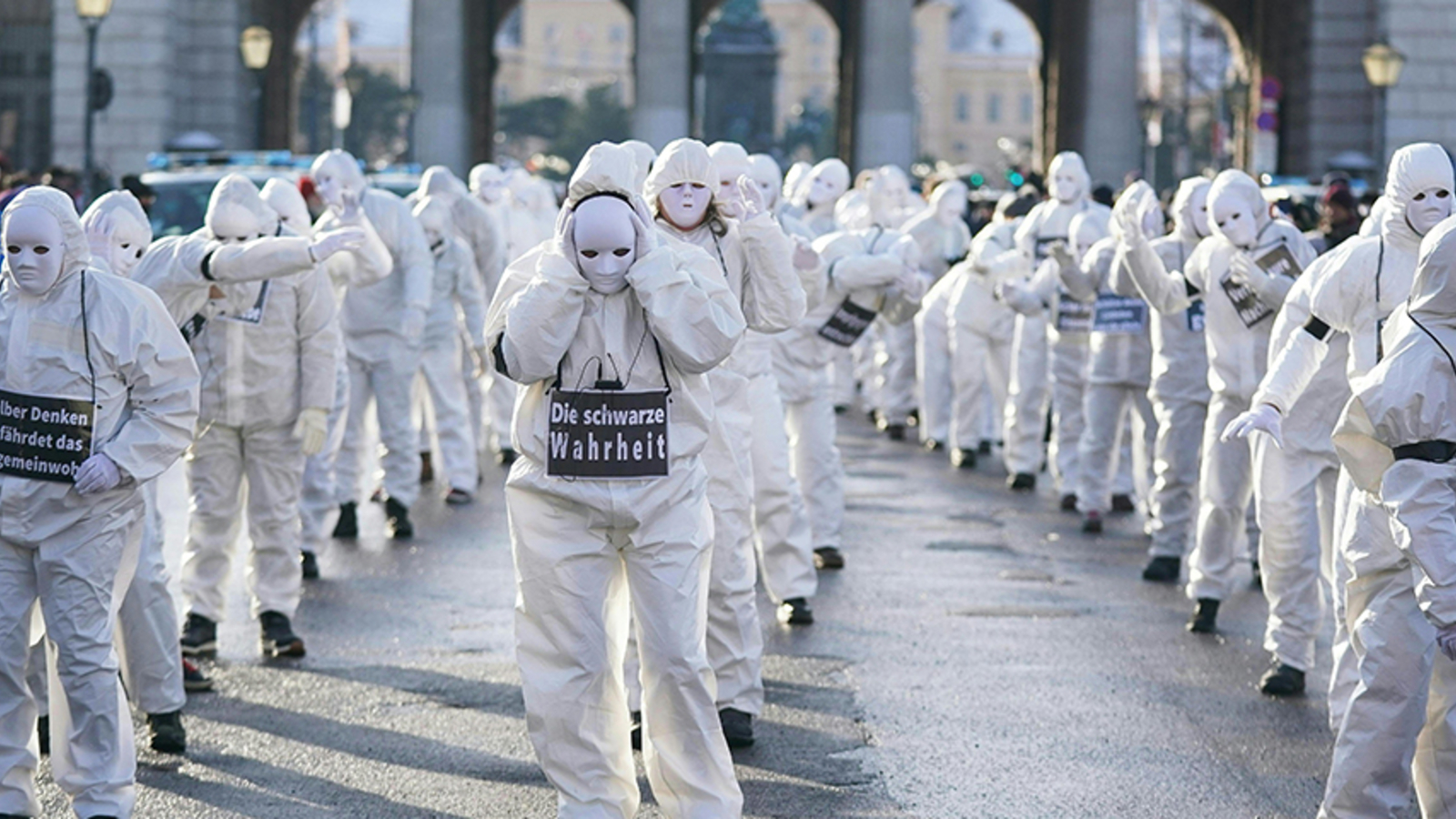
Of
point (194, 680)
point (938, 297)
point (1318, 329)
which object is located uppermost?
point (1318, 329)

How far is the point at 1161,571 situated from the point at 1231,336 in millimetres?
2256

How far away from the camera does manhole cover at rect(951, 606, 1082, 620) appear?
12336 mm

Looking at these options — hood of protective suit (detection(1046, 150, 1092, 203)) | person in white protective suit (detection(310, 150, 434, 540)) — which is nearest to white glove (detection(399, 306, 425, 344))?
person in white protective suit (detection(310, 150, 434, 540))

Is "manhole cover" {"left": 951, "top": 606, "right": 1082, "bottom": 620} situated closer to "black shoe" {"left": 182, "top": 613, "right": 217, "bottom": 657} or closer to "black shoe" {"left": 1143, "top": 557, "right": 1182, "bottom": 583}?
"black shoe" {"left": 1143, "top": 557, "right": 1182, "bottom": 583}

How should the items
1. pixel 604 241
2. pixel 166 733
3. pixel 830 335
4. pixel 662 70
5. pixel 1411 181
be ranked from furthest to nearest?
pixel 662 70, pixel 830 335, pixel 166 733, pixel 1411 181, pixel 604 241

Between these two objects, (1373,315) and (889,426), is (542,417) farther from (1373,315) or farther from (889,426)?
(889,426)

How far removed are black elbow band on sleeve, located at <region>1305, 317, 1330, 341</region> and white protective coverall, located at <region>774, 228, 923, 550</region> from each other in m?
3.41

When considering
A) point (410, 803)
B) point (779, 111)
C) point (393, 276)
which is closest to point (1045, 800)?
point (410, 803)

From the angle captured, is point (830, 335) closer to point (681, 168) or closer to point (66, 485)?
point (681, 168)

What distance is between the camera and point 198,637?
10.9m

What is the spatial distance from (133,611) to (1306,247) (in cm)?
570

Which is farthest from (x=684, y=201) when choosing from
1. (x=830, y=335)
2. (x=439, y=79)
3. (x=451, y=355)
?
(x=439, y=79)

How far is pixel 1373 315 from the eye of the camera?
868cm

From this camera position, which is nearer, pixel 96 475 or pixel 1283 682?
pixel 96 475
